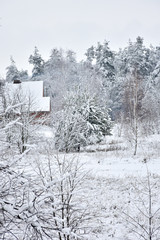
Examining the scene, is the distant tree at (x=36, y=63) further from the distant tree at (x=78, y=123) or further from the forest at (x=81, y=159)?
the distant tree at (x=78, y=123)

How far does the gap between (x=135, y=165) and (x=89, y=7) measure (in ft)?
678

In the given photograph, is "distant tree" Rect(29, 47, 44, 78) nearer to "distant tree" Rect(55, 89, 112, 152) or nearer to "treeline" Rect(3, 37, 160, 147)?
"treeline" Rect(3, 37, 160, 147)

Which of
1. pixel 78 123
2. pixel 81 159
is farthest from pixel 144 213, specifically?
pixel 78 123

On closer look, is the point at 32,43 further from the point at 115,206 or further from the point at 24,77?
the point at 115,206

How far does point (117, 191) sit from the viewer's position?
715 cm

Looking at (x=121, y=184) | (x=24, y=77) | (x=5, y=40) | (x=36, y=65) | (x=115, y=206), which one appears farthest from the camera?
(x=24, y=77)

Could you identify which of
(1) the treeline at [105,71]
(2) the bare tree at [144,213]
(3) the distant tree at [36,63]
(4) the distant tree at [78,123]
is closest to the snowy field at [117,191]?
(2) the bare tree at [144,213]

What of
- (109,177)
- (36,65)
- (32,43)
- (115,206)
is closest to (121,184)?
(109,177)

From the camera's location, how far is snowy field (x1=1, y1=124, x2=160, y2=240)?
4.22 meters

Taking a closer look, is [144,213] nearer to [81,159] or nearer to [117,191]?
[117,191]

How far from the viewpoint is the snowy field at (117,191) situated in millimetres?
4216

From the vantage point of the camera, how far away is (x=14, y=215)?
5.84ft

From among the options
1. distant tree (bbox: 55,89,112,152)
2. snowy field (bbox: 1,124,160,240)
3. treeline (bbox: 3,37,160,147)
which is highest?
treeline (bbox: 3,37,160,147)

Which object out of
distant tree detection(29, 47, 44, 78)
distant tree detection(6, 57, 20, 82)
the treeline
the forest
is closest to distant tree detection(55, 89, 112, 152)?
the forest
